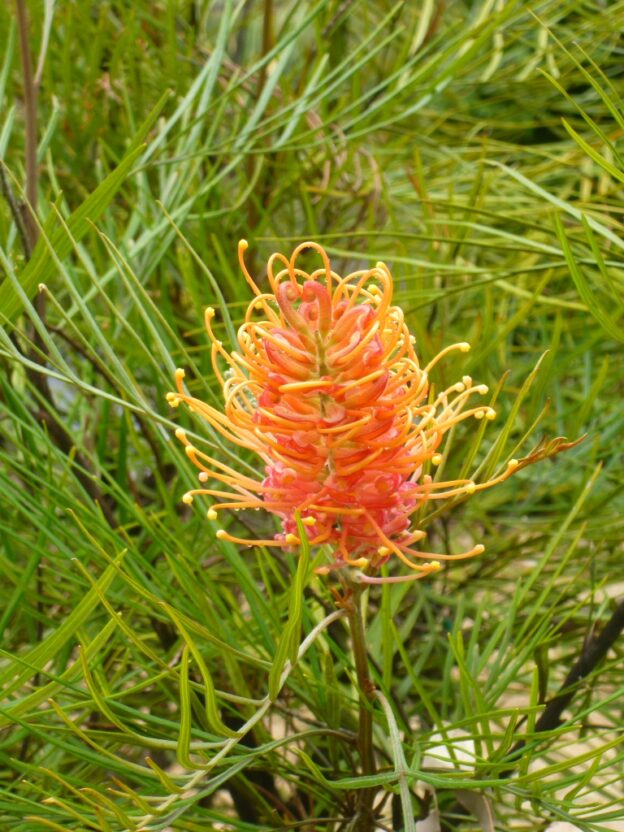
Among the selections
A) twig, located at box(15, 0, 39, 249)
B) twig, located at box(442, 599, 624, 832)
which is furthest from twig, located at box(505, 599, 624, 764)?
twig, located at box(15, 0, 39, 249)

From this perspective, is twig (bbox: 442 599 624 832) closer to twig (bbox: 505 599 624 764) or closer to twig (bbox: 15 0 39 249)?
twig (bbox: 505 599 624 764)

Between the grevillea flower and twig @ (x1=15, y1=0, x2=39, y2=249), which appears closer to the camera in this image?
the grevillea flower

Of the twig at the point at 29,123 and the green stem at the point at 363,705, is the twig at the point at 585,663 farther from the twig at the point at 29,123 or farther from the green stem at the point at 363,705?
the twig at the point at 29,123

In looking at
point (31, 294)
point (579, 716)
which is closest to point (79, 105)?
point (31, 294)

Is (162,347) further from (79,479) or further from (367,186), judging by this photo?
(367,186)

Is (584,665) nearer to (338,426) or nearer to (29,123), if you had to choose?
(338,426)
